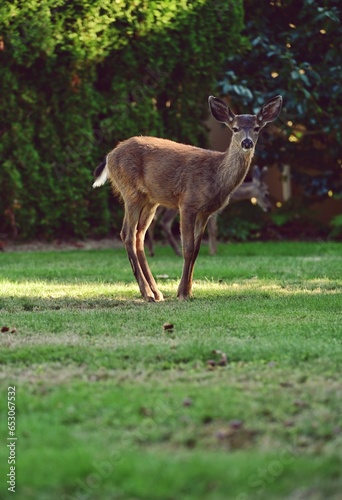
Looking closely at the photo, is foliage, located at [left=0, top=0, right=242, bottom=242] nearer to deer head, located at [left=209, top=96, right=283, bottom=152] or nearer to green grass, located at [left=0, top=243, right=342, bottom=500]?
deer head, located at [left=209, top=96, right=283, bottom=152]

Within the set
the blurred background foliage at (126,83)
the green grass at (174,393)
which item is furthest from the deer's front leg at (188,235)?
the blurred background foliage at (126,83)

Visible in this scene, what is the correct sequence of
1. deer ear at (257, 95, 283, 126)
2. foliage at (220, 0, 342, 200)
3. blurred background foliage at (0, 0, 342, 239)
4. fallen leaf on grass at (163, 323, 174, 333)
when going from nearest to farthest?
1. fallen leaf on grass at (163, 323, 174, 333)
2. deer ear at (257, 95, 283, 126)
3. blurred background foliage at (0, 0, 342, 239)
4. foliage at (220, 0, 342, 200)

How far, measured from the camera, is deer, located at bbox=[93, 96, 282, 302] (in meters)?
8.84

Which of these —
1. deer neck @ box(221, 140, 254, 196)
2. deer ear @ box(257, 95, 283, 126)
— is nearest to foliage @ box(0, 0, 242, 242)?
deer ear @ box(257, 95, 283, 126)

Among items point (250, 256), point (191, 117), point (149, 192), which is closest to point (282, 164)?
point (191, 117)

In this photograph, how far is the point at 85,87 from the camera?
14.3m

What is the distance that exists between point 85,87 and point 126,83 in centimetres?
68

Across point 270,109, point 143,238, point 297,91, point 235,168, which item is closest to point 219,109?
point 270,109

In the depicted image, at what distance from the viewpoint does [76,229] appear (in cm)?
1474

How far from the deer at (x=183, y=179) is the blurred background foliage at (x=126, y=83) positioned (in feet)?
15.1

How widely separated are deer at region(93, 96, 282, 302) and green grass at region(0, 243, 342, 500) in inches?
16.0

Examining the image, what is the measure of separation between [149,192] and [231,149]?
85 centimetres

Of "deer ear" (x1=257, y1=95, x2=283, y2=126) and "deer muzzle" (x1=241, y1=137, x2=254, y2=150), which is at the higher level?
"deer ear" (x1=257, y1=95, x2=283, y2=126)

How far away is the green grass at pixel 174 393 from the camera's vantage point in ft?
12.6
